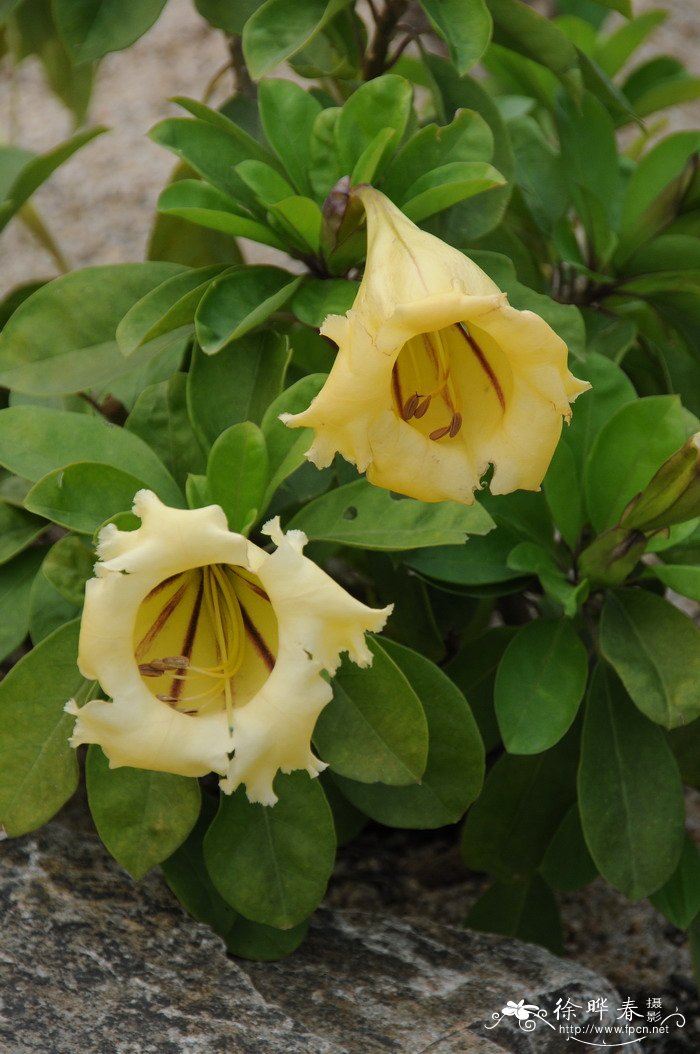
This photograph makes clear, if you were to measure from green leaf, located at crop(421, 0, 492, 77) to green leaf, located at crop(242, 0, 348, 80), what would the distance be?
104mm

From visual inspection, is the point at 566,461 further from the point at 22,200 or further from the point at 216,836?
the point at 22,200

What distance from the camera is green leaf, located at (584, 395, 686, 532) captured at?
4.37ft

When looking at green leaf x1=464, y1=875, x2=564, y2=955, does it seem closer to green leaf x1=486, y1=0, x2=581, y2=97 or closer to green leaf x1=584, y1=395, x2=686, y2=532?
green leaf x1=584, y1=395, x2=686, y2=532

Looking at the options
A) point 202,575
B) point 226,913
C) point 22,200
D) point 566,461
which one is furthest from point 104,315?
point 226,913

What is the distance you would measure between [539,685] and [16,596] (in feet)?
1.95

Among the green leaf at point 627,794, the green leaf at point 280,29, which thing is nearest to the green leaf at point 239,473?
the green leaf at point 280,29

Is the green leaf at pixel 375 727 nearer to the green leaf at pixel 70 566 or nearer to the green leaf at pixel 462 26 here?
the green leaf at pixel 70 566

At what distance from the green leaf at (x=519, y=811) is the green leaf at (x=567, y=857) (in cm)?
3

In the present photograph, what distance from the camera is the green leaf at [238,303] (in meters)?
1.21

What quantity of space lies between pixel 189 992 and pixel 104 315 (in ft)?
2.41

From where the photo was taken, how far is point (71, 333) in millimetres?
1339

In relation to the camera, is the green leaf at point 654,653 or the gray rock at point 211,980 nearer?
the gray rock at point 211,980

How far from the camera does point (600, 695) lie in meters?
1.42

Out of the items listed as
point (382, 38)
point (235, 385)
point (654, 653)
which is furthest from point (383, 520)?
point (382, 38)
